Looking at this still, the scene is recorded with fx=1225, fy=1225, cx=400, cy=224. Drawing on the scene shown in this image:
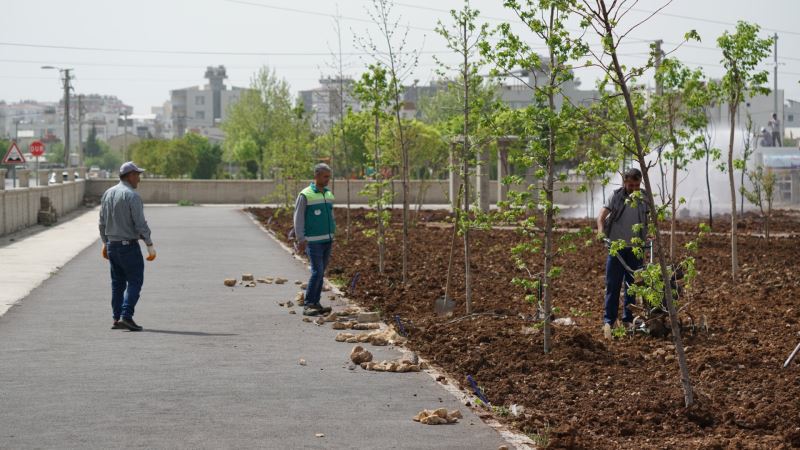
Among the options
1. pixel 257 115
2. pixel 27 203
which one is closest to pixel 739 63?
pixel 27 203

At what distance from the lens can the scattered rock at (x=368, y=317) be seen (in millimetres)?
13055

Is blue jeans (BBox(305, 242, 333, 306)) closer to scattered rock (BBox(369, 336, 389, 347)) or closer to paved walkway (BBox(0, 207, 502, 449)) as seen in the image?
paved walkway (BBox(0, 207, 502, 449))

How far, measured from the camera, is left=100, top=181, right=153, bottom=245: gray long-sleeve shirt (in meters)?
12.8

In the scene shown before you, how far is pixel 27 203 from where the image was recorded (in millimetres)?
33969

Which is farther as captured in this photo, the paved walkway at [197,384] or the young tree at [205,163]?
the young tree at [205,163]

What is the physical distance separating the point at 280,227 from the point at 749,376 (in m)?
25.7

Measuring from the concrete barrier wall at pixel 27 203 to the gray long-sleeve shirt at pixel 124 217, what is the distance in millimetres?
17282

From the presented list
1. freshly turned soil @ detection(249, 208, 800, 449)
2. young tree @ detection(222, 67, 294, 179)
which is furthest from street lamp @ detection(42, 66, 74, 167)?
freshly turned soil @ detection(249, 208, 800, 449)

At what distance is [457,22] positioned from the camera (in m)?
13.9

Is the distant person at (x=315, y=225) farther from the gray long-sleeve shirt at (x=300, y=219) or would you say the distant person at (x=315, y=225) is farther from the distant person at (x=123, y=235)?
the distant person at (x=123, y=235)

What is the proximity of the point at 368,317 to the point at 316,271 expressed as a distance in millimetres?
1157

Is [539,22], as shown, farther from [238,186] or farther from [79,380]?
[238,186]

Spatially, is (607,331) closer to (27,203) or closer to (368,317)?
(368,317)

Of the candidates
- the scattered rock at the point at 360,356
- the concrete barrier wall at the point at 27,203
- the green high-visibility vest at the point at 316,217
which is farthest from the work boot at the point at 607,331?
the concrete barrier wall at the point at 27,203
